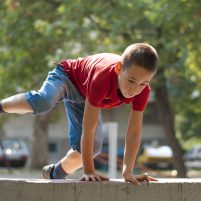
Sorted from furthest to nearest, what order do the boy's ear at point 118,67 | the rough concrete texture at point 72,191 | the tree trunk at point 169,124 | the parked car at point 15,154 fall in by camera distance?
the parked car at point 15,154 → the tree trunk at point 169,124 → the boy's ear at point 118,67 → the rough concrete texture at point 72,191

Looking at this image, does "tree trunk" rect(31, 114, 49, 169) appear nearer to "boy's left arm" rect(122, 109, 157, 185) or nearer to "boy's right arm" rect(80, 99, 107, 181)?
"boy's left arm" rect(122, 109, 157, 185)

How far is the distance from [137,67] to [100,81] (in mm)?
290

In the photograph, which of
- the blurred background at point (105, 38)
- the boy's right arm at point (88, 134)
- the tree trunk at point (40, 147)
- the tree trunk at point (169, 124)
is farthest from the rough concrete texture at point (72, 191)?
the tree trunk at point (40, 147)

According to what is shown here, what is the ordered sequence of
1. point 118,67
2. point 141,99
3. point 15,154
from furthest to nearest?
point 15,154 < point 141,99 < point 118,67

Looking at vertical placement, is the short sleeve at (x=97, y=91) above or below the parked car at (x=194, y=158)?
above

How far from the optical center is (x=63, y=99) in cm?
436

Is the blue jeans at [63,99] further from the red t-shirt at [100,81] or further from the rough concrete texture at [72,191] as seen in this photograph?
the rough concrete texture at [72,191]

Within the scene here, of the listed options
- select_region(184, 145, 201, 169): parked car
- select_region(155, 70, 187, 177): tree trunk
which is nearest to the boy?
select_region(155, 70, 187, 177): tree trunk

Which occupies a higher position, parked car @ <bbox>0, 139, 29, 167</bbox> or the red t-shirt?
the red t-shirt

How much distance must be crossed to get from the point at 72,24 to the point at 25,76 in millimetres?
3703

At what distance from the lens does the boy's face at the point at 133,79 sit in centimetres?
370

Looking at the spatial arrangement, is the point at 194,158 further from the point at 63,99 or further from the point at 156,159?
the point at 63,99

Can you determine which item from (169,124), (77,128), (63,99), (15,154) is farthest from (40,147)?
(63,99)

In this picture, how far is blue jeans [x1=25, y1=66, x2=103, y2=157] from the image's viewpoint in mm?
3977
